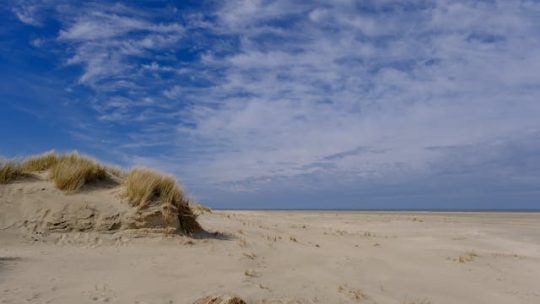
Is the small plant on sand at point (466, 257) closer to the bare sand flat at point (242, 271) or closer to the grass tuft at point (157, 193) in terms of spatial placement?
the bare sand flat at point (242, 271)

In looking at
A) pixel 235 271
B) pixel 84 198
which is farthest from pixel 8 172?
pixel 235 271

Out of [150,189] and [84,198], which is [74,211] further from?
[150,189]

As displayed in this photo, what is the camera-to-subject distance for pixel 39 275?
6066mm

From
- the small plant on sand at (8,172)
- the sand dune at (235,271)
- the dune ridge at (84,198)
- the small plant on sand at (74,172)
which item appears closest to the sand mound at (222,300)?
the sand dune at (235,271)

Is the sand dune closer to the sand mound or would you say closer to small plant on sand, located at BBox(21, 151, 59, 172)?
the sand mound

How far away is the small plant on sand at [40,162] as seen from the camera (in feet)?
34.3

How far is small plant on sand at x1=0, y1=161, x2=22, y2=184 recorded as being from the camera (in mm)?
9312

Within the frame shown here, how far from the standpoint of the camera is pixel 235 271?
713 cm

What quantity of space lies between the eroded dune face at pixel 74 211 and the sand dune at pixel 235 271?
A: 0.46ft

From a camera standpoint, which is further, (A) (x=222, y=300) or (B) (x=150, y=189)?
(B) (x=150, y=189)

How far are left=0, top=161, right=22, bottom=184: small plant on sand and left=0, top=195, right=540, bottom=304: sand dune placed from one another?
397mm

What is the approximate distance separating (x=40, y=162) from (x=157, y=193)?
302 centimetres

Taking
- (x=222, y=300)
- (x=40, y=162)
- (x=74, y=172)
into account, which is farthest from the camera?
(x=40, y=162)

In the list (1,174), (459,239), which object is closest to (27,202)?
(1,174)
